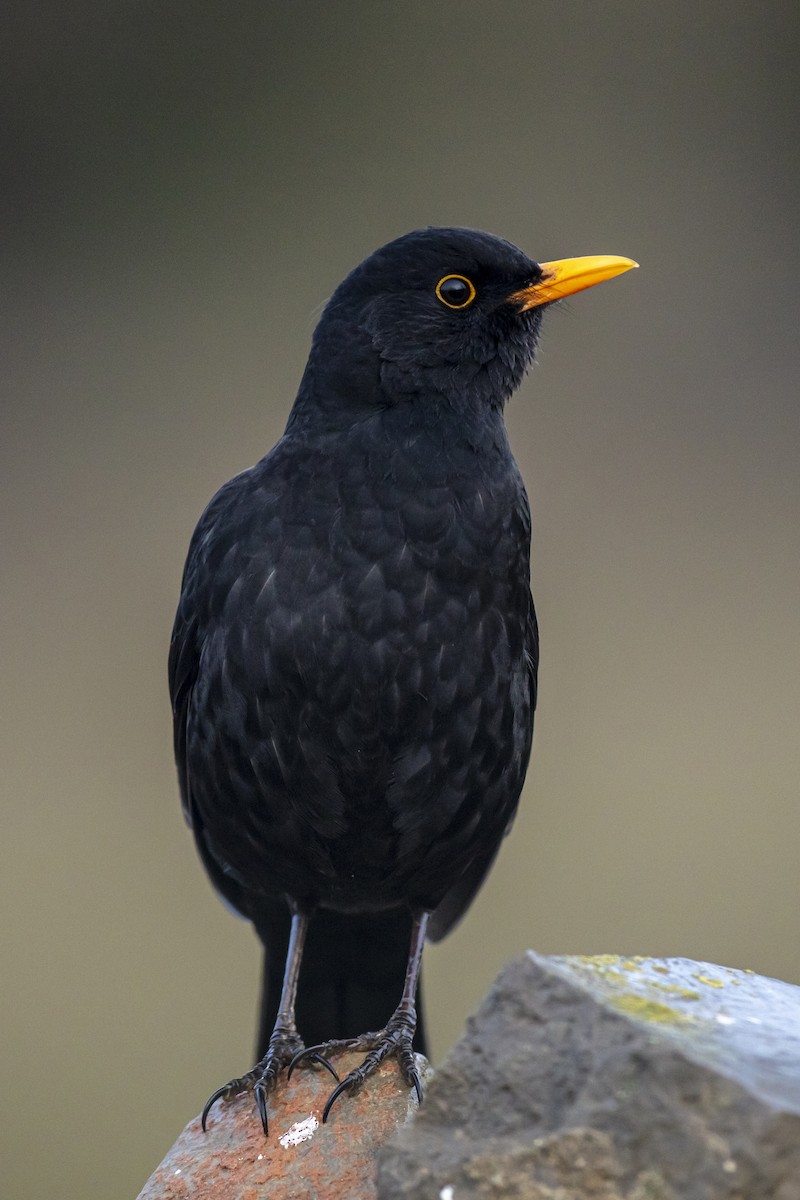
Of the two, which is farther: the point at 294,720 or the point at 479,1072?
the point at 294,720

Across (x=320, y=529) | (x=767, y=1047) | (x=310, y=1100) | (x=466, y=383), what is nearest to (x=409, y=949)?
(x=310, y=1100)

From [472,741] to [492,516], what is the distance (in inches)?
20.3

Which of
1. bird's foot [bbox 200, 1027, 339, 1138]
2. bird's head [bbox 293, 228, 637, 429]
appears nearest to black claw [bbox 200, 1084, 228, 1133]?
bird's foot [bbox 200, 1027, 339, 1138]

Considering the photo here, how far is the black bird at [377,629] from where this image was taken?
9.53 feet

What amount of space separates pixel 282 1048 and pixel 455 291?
181 centimetres

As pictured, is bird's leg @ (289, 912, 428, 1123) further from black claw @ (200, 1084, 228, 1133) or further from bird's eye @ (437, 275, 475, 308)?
bird's eye @ (437, 275, 475, 308)

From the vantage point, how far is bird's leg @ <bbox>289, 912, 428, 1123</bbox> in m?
2.72

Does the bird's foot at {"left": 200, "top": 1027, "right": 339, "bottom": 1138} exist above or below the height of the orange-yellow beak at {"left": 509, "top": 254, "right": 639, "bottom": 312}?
below

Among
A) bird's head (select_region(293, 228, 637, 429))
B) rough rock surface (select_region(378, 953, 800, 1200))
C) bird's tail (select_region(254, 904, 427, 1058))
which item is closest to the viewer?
rough rock surface (select_region(378, 953, 800, 1200))

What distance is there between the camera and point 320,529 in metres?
2.95

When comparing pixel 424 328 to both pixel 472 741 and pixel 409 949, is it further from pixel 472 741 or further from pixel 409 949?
pixel 409 949

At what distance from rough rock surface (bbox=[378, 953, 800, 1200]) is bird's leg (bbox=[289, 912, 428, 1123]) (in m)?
0.94

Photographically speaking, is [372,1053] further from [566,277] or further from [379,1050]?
[566,277]

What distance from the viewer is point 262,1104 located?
2725 mm
